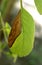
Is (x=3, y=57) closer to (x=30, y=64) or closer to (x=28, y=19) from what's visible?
(x=30, y=64)

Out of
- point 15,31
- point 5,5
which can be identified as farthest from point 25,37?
point 5,5

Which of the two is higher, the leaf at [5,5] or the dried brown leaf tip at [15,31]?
the dried brown leaf tip at [15,31]

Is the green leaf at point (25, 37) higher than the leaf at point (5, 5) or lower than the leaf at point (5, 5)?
higher

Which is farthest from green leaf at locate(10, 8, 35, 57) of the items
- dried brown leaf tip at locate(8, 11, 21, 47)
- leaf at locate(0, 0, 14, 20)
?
leaf at locate(0, 0, 14, 20)

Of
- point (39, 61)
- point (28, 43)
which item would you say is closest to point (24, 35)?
point (28, 43)

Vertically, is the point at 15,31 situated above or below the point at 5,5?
above

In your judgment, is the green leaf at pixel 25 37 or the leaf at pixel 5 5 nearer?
the green leaf at pixel 25 37

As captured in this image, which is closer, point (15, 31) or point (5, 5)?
point (15, 31)

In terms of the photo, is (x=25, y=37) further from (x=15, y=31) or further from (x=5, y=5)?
(x=5, y=5)

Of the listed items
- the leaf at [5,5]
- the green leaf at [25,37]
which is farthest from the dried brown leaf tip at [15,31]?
the leaf at [5,5]

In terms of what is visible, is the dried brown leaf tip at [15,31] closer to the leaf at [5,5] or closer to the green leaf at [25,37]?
the green leaf at [25,37]
